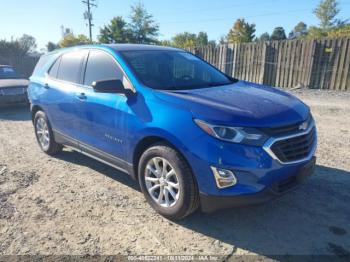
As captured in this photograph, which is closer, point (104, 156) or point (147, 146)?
point (147, 146)

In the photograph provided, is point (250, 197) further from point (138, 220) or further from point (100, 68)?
point (100, 68)

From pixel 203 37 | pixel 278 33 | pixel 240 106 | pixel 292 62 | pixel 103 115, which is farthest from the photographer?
pixel 203 37

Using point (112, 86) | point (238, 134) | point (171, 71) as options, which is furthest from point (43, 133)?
point (238, 134)

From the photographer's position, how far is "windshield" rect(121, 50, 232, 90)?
3927 millimetres

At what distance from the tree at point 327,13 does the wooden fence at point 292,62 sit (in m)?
46.6

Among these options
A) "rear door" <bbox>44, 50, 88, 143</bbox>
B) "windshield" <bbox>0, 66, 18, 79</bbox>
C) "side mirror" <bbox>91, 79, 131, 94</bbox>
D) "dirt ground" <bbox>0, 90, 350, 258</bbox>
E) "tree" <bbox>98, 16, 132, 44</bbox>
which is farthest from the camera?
"tree" <bbox>98, 16, 132, 44</bbox>

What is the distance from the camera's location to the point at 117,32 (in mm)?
45031

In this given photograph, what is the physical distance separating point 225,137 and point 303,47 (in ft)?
35.4

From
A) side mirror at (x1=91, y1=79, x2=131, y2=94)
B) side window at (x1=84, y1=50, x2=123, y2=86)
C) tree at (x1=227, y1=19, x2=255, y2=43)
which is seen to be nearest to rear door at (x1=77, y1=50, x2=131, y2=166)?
side window at (x1=84, y1=50, x2=123, y2=86)

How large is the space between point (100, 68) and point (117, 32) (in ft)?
141

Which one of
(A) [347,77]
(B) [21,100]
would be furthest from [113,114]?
(A) [347,77]

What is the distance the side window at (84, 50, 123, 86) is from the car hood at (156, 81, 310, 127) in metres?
0.88

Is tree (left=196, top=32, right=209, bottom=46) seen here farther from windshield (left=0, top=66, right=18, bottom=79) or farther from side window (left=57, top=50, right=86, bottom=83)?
side window (left=57, top=50, right=86, bottom=83)

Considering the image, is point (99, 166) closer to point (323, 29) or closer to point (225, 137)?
point (225, 137)
